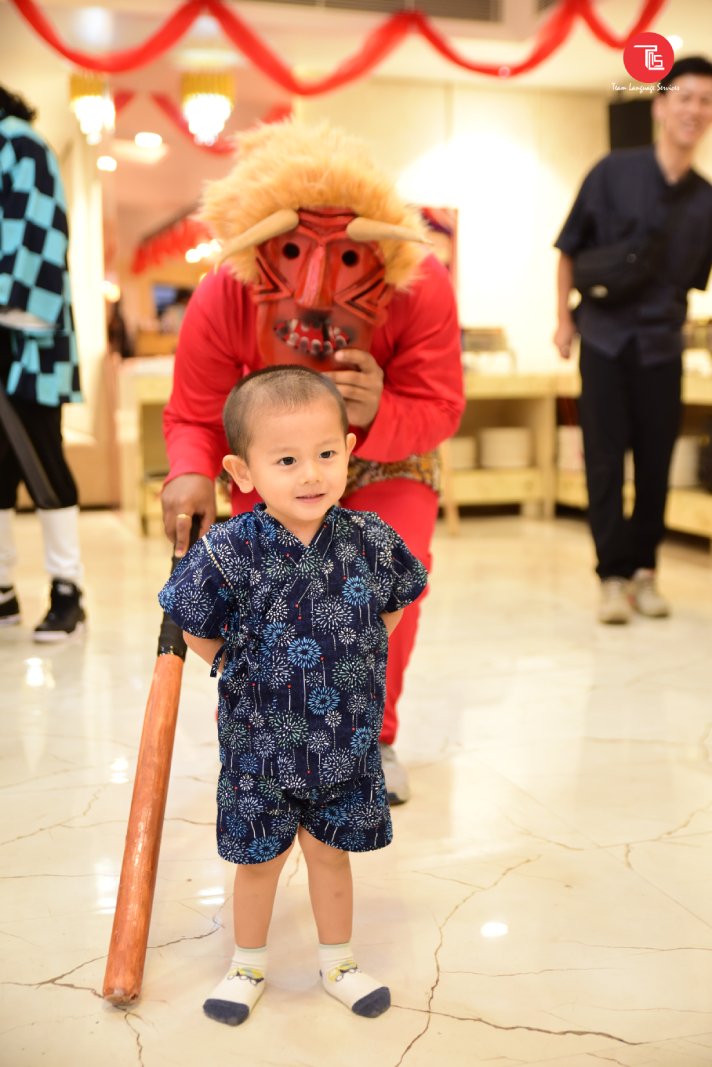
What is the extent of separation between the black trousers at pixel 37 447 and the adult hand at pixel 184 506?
1.11m

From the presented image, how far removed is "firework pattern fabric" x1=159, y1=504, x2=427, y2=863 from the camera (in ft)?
3.38

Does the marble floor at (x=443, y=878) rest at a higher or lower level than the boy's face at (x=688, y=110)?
lower

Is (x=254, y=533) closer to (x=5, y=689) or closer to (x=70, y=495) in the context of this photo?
(x=5, y=689)

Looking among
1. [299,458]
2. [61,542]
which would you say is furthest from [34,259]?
[299,458]

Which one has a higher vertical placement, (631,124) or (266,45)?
(266,45)

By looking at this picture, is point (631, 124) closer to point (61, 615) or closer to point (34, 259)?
point (34, 259)

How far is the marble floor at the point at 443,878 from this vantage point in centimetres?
101

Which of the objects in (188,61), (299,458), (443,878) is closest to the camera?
(299,458)

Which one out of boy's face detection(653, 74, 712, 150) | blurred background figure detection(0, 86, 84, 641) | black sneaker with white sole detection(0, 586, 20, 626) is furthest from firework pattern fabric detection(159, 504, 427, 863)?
black sneaker with white sole detection(0, 586, 20, 626)

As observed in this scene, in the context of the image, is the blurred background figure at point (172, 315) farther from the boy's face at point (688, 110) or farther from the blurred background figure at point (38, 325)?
the boy's face at point (688, 110)

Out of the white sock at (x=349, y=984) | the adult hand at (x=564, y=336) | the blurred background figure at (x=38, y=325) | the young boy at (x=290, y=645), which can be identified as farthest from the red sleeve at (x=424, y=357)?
the adult hand at (x=564, y=336)

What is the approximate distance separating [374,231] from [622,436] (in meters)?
1.53

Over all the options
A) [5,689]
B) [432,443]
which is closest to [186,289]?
[5,689]

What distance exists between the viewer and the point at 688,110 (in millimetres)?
2004
